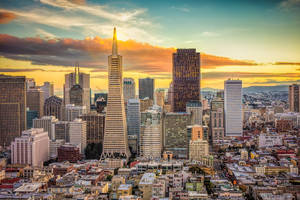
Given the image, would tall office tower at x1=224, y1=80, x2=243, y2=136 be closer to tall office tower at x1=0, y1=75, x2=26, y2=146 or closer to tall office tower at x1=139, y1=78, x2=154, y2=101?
tall office tower at x1=139, y1=78, x2=154, y2=101

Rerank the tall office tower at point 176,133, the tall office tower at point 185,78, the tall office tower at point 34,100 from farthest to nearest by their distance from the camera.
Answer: the tall office tower at point 34,100 → the tall office tower at point 185,78 → the tall office tower at point 176,133

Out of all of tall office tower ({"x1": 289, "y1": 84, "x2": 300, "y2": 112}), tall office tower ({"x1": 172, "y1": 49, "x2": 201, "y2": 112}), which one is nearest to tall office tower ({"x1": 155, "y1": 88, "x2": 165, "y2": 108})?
tall office tower ({"x1": 172, "y1": 49, "x2": 201, "y2": 112})

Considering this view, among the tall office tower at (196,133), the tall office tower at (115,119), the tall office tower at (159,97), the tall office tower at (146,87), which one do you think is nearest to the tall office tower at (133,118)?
the tall office tower at (196,133)

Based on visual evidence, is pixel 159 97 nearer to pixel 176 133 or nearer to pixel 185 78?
pixel 185 78

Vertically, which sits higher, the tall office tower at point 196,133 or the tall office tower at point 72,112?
the tall office tower at point 72,112

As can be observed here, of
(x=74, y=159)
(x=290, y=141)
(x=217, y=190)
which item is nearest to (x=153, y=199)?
(x=217, y=190)

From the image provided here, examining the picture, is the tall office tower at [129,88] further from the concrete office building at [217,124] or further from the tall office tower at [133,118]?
the concrete office building at [217,124]
